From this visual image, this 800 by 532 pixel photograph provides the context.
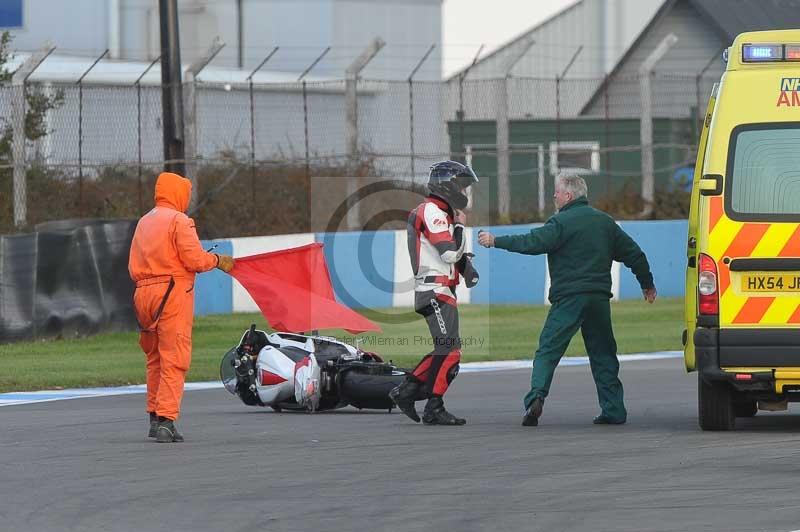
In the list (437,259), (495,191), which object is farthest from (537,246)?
(495,191)

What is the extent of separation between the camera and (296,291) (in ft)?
40.5

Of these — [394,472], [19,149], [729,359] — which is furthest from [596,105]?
[394,472]

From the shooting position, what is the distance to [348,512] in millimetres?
7980

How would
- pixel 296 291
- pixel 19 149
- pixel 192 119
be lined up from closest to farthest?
pixel 296 291
pixel 19 149
pixel 192 119

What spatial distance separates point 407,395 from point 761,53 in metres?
3.34

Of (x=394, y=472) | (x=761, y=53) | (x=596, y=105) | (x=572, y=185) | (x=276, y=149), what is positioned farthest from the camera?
(x=596, y=105)

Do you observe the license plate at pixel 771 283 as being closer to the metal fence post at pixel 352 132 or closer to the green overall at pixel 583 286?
the green overall at pixel 583 286

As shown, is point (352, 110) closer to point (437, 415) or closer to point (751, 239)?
point (437, 415)

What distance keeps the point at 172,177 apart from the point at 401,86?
24789 millimetres

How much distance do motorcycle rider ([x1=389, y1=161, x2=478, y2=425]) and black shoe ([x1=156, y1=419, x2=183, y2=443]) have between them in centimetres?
165

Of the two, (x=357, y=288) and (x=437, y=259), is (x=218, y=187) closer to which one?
(x=357, y=288)

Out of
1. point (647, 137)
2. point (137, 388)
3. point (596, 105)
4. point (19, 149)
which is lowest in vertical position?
point (137, 388)

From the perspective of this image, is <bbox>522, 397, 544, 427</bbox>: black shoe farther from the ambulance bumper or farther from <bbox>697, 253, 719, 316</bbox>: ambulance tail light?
<bbox>697, 253, 719, 316</bbox>: ambulance tail light

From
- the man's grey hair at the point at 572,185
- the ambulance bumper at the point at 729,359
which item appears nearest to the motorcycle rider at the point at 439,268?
the man's grey hair at the point at 572,185
